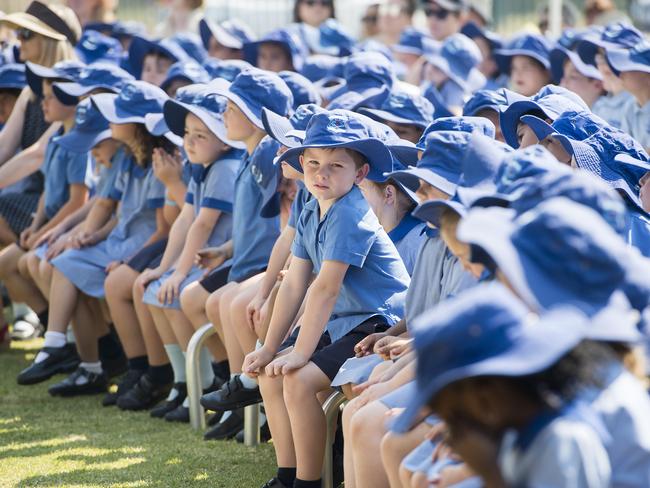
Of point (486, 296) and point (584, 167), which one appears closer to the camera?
point (486, 296)

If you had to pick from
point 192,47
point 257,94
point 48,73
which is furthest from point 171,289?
point 192,47

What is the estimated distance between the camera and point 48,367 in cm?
599

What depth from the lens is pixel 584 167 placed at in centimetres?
375

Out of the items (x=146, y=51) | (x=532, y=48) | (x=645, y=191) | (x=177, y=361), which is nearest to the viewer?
(x=645, y=191)

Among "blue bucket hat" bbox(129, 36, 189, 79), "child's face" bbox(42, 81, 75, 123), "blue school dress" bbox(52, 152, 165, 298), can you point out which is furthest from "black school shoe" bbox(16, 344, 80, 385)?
"blue bucket hat" bbox(129, 36, 189, 79)

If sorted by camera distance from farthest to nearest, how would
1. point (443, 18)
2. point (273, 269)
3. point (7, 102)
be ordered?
point (443, 18), point (7, 102), point (273, 269)

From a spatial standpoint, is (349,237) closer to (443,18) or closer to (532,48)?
(532,48)

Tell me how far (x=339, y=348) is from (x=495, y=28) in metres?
9.42

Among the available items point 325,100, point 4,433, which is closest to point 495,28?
point 325,100

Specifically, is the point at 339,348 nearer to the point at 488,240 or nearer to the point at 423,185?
the point at 423,185

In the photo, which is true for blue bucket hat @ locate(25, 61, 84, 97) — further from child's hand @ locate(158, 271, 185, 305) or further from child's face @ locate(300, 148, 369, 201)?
child's face @ locate(300, 148, 369, 201)

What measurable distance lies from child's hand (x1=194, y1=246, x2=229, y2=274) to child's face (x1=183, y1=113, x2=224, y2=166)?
418 millimetres

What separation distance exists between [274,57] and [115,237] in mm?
2242

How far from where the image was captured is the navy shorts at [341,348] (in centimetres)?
387
